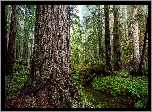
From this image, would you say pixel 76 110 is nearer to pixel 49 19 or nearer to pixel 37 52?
pixel 37 52

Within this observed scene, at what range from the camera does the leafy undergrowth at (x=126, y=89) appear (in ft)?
18.7

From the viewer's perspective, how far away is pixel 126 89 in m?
6.71

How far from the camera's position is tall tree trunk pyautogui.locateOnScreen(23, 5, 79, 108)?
441cm

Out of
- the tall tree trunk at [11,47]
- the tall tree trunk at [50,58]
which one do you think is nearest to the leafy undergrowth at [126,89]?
the tall tree trunk at [50,58]

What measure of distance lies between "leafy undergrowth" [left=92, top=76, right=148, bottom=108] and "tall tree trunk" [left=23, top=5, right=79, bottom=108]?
6.62 feet

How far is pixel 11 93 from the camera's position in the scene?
192 inches

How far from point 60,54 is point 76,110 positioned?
117 centimetres

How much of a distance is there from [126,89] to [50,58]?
127 inches

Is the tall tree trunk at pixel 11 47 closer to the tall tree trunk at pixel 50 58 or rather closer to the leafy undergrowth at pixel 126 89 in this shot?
the leafy undergrowth at pixel 126 89

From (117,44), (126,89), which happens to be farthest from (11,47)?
(117,44)
